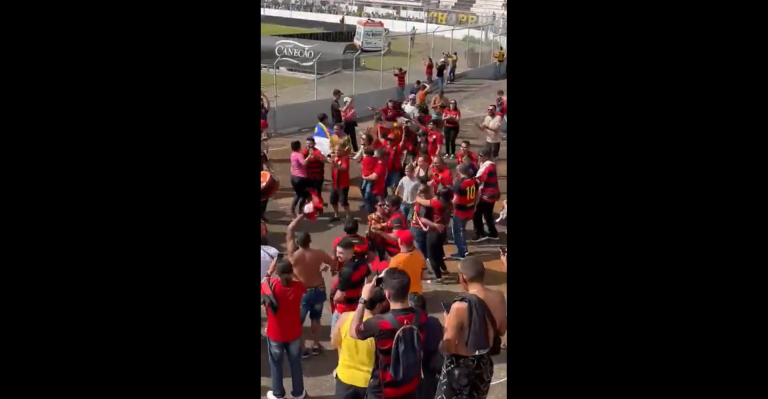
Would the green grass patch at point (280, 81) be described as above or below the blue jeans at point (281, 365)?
above

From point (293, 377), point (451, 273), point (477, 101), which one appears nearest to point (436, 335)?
point (293, 377)

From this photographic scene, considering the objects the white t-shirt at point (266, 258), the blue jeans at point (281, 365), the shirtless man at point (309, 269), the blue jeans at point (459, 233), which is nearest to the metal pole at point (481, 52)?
the blue jeans at point (459, 233)

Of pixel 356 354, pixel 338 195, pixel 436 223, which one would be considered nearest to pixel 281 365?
pixel 356 354

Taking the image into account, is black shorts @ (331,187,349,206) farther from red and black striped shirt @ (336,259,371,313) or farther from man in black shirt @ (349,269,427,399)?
man in black shirt @ (349,269,427,399)

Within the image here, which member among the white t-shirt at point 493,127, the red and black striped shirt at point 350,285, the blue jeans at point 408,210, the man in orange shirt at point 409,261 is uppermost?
the white t-shirt at point 493,127

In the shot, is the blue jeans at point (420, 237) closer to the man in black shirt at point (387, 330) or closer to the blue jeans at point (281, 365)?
the blue jeans at point (281, 365)

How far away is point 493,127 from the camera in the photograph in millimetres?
13625

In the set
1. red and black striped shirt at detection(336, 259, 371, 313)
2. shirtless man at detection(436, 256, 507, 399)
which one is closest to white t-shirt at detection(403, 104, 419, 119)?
red and black striped shirt at detection(336, 259, 371, 313)

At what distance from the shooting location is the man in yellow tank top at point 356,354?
4.93 m

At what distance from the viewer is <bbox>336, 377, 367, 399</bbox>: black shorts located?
16.5 feet

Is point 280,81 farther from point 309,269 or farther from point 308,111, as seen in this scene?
point 309,269

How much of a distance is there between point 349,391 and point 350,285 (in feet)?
3.87

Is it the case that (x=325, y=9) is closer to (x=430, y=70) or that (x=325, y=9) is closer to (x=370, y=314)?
(x=430, y=70)

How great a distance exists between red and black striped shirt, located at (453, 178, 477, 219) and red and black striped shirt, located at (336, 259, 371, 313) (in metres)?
3.30
